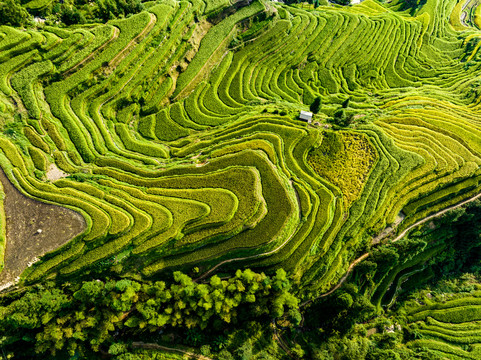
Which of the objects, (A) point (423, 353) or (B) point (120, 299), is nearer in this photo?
(B) point (120, 299)

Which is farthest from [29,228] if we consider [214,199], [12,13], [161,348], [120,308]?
[12,13]

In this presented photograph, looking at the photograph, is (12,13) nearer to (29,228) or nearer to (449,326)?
(29,228)

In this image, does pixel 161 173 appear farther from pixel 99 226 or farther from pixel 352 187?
pixel 352 187

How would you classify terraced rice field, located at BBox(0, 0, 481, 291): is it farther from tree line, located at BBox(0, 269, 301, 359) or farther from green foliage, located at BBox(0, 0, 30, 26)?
tree line, located at BBox(0, 269, 301, 359)

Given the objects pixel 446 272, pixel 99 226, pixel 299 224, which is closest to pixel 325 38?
pixel 299 224

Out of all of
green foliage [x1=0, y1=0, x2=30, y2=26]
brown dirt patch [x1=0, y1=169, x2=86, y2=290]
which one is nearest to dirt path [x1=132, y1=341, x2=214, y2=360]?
brown dirt patch [x1=0, y1=169, x2=86, y2=290]

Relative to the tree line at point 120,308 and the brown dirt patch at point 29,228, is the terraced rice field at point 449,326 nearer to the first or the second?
the tree line at point 120,308
